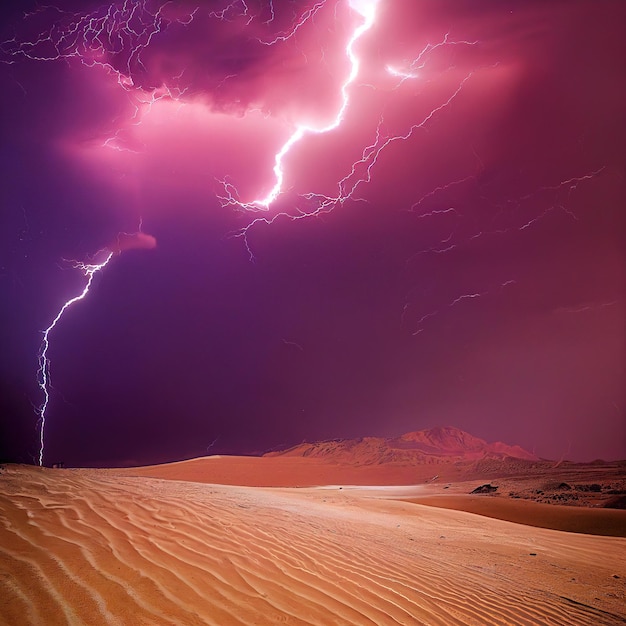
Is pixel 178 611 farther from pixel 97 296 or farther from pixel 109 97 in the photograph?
pixel 97 296

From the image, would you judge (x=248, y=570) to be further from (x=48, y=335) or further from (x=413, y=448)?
(x=413, y=448)

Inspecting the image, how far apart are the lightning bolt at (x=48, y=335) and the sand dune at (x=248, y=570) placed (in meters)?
26.0

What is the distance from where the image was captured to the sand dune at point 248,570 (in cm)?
240

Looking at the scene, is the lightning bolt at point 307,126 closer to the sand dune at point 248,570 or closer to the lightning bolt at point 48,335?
the lightning bolt at point 48,335

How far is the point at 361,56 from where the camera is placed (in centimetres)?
2105

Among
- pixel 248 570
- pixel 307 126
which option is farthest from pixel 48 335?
pixel 248 570

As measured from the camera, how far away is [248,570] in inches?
128

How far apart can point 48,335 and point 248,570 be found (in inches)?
1290

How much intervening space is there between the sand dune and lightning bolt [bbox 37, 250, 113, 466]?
1022 inches

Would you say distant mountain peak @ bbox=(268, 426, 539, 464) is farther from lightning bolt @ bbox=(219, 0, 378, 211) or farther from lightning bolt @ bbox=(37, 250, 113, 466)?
lightning bolt @ bbox=(219, 0, 378, 211)

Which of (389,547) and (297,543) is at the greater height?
(297,543)

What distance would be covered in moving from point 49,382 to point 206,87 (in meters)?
25.8

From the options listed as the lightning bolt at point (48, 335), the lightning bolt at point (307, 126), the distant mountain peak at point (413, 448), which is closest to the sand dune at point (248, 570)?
the lightning bolt at point (307, 126)

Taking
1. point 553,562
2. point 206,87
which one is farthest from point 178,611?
point 206,87
